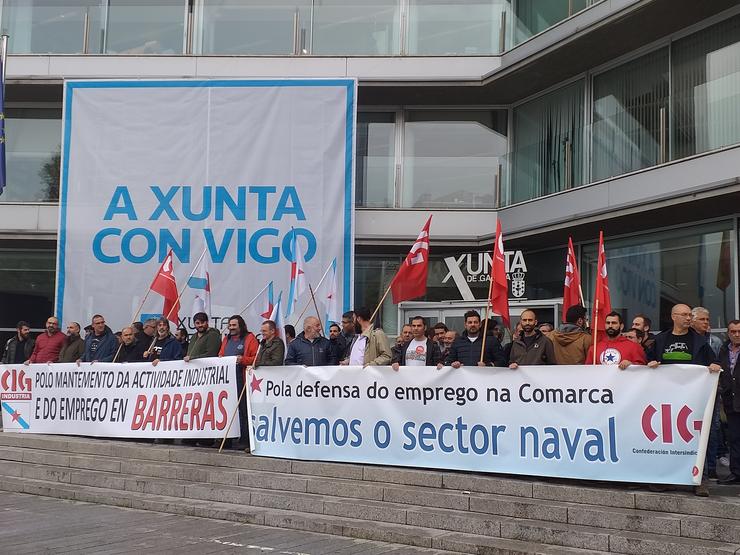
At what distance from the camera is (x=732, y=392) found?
9.08 metres

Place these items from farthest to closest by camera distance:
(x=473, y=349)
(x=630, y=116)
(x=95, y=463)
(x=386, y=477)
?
(x=630, y=116), (x=95, y=463), (x=473, y=349), (x=386, y=477)

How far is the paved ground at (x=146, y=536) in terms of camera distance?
774cm

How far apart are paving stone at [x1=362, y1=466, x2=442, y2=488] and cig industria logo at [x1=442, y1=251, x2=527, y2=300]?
8494mm

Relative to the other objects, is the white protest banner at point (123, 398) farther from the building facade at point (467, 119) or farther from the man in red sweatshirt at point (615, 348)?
the building facade at point (467, 119)

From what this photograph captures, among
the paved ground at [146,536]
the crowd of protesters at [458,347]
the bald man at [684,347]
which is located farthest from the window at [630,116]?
the paved ground at [146,536]

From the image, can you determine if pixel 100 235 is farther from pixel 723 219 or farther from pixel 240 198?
pixel 723 219

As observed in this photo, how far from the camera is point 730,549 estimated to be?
7.00 meters

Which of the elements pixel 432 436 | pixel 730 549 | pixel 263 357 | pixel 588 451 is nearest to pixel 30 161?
pixel 263 357

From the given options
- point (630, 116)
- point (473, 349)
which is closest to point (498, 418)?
point (473, 349)

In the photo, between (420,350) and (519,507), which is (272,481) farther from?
(519,507)

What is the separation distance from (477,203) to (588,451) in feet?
34.3

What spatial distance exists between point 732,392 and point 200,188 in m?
11.7

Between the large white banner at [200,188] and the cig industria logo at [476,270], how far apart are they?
2.71 metres

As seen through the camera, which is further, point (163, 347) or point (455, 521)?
point (163, 347)
